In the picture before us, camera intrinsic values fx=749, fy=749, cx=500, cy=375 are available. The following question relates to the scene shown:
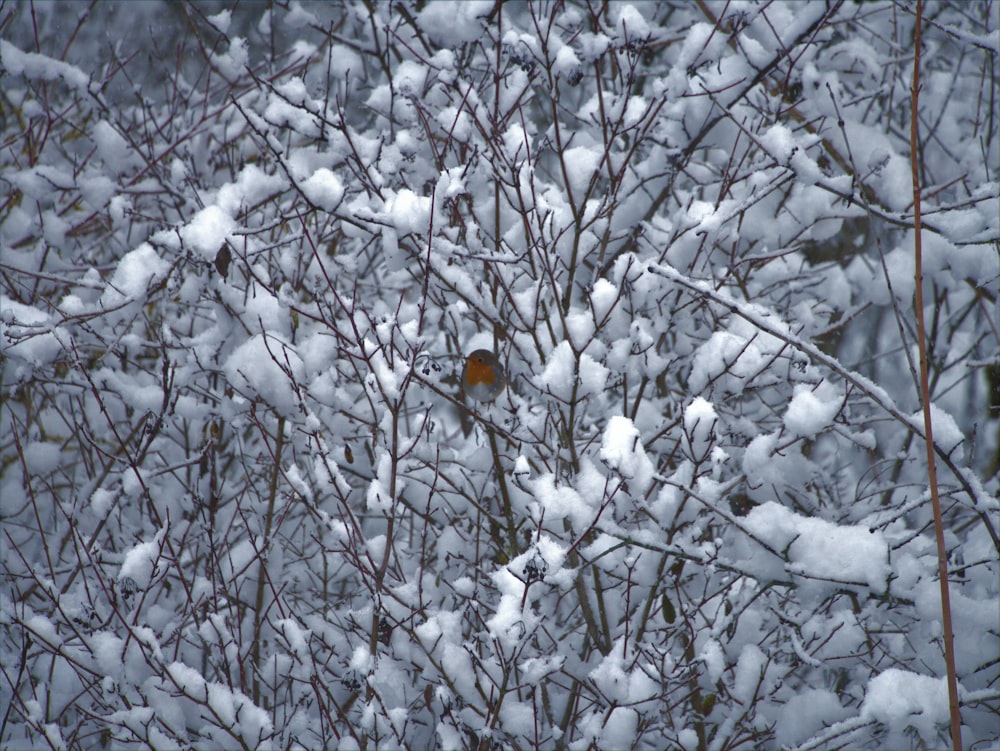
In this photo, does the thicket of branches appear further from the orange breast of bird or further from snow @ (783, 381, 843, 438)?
the orange breast of bird

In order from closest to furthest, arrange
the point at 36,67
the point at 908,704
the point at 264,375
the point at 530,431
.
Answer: the point at 908,704 < the point at 530,431 < the point at 264,375 < the point at 36,67

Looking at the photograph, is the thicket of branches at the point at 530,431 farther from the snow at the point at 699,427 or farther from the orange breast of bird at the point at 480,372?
the orange breast of bird at the point at 480,372

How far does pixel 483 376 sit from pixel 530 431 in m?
0.22

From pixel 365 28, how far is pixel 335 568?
261cm

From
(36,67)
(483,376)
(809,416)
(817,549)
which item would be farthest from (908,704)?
(36,67)

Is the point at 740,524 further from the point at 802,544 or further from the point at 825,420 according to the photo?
the point at 825,420

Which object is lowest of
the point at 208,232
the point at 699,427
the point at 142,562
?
the point at 142,562

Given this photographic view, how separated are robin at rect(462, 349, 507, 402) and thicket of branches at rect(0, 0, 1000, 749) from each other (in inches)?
5.2

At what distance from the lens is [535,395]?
274cm

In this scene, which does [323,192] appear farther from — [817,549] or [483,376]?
[817,549]

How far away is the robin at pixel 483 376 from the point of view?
7.42 ft

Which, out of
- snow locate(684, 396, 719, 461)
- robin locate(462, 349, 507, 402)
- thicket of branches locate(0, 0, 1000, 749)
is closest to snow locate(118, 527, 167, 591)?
thicket of branches locate(0, 0, 1000, 749)

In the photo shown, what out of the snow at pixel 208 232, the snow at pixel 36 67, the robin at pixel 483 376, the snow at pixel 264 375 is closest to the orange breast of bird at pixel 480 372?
the robin at pixel 483 376

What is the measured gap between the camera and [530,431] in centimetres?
226
